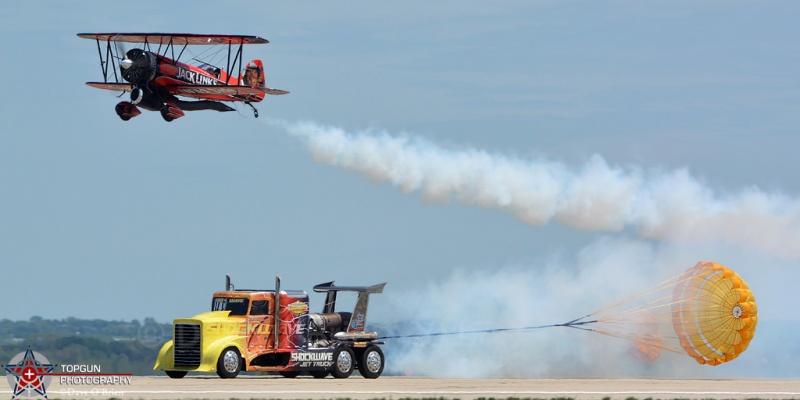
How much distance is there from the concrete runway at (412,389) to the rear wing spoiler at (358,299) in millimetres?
2124

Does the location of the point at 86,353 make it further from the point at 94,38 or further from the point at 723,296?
the point at 723,296

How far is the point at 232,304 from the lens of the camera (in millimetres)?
51938

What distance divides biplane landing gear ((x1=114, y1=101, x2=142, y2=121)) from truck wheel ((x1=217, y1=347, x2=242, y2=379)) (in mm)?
21213

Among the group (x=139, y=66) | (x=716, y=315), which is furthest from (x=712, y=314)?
(x=139, y=66)

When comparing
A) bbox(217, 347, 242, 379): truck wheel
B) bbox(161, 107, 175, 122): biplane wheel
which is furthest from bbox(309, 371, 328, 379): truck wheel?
bbox(161, 107, 175, 122): biplane wheel

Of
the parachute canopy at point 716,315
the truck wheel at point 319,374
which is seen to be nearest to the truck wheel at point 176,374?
the truck wheel at point 319,374

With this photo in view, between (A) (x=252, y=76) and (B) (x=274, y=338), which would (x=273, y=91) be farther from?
Result: (B) (x=274, y=338)


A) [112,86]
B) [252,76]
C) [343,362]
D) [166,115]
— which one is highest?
[252,76]

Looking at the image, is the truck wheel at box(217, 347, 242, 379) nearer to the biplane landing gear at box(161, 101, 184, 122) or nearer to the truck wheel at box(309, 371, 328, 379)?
the truck wheel at box(309, 371, 328, 379)

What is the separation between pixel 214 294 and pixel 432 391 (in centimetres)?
1177

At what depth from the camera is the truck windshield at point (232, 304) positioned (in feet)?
170

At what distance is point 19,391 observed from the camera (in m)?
39.3

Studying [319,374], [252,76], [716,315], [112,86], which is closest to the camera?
[319,374]

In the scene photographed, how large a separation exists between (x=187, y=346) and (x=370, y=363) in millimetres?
7308
